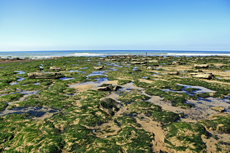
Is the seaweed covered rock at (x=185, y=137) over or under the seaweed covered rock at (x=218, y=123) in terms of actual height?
under

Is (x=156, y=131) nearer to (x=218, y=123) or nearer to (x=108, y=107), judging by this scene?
(x=108, y=107)

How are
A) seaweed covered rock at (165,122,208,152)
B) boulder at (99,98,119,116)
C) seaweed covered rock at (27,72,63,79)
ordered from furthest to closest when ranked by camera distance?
seaweed covered rock at (27,72,63,79), boulder at (99,98,119,116), seaweed covered rock at (165,122,208,152)

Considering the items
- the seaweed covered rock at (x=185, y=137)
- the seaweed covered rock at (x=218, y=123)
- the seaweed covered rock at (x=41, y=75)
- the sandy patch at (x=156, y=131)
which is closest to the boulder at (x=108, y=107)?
the sandy patch at (x=156, y=131)

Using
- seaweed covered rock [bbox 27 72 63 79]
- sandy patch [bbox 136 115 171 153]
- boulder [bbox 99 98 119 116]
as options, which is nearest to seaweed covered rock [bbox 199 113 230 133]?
sandy patch [bbox 136 115 171 153]

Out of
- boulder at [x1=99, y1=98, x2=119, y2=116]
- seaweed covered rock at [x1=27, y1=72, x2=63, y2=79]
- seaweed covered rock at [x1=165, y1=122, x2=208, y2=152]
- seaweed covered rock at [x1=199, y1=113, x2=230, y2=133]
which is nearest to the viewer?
seaweed covered rock at [x1=165, y1=122, x2=208, y2=152]

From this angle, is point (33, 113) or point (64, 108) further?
point (64, 108)

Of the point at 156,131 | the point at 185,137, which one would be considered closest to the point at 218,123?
the point at 185,137

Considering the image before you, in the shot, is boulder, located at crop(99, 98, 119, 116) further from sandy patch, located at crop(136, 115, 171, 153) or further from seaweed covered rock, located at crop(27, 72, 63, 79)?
seaweed covered rock, located at crop(27, 72, 63, 79)

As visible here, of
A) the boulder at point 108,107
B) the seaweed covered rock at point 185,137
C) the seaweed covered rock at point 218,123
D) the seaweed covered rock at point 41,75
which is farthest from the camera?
the seaweed covered rock at point 41,75

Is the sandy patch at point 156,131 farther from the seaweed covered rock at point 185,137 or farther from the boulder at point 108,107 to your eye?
the boulder at point 108,107

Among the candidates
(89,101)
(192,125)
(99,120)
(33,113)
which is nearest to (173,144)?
(192,125)

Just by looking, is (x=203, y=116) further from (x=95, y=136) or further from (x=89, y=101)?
(x=89, y=101)
